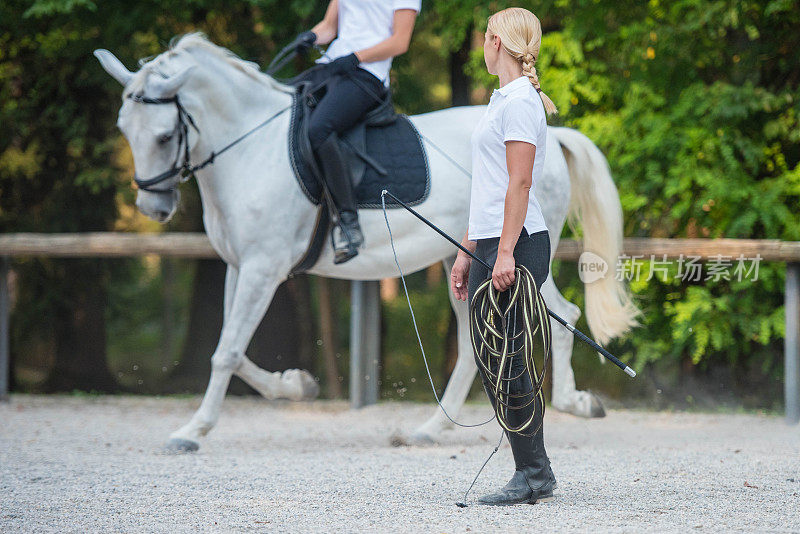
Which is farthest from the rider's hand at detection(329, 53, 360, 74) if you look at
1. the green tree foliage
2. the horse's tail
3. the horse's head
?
the green tree foliage

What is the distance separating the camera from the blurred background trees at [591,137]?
7.28m

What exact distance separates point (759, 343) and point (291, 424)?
155 inches

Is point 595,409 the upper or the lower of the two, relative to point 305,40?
lower

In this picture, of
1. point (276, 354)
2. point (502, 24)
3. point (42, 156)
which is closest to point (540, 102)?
point (502, 24)

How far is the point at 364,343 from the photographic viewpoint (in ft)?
24.6

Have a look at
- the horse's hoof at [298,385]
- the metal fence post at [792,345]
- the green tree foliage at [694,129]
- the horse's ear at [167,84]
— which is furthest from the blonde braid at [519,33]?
the green tree foliage at [694,129]

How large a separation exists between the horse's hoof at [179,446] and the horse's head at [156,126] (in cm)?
128

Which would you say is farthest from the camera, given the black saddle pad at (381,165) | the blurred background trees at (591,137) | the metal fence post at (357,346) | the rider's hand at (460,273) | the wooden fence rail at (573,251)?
the metal fence post at (357,346)

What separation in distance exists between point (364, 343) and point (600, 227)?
2.46 metres

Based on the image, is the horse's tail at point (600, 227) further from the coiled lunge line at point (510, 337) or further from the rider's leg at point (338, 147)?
the coiled lunge line at point (510, 337)

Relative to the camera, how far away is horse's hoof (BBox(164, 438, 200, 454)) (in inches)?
199

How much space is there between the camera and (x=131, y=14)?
8.23 metres

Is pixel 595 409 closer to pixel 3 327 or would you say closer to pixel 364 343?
pixel 364 343

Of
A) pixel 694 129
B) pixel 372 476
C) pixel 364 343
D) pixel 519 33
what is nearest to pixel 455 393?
pixel 372 476
